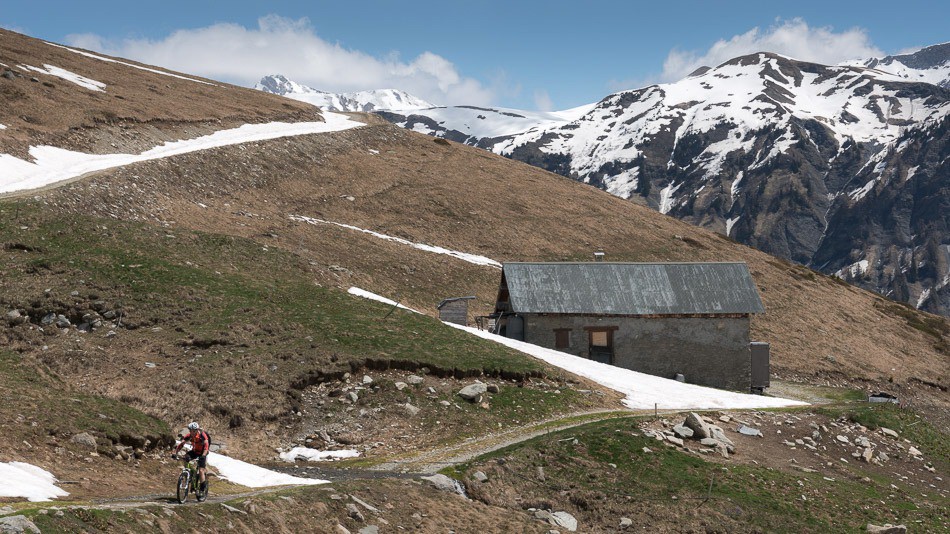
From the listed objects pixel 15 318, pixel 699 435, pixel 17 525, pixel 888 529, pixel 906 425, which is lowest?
pixel 888 529

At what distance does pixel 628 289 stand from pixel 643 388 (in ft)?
37.0

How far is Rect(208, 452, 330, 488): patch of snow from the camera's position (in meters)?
27.0

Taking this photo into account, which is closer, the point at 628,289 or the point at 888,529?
the point at 888,529

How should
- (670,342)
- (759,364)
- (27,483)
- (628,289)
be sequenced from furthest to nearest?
(759,364) → (628,289) → (670,342) → (27,483)

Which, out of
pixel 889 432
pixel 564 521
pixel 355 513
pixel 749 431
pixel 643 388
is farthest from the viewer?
pixel 643 388

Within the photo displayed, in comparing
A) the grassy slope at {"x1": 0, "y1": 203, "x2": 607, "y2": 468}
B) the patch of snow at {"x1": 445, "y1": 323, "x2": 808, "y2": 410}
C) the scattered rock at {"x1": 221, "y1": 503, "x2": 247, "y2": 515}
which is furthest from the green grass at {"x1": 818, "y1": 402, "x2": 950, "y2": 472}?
the scattered rock at {"x1": 221, "y1": 503, "x2": 247, "y2": 515}

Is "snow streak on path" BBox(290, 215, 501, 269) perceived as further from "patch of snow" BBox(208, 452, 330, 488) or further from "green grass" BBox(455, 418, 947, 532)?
"patch of snow" BBox(208, 452, 330, 488)

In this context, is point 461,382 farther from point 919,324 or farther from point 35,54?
point 35,54

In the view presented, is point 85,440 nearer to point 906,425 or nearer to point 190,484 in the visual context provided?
point 190,484

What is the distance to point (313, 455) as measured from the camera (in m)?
32.7

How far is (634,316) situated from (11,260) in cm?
3621

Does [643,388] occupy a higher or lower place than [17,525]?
lower

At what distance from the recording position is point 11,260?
143ft

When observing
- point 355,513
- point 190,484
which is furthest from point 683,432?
point 190,484
